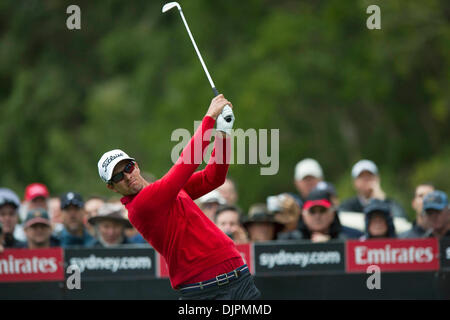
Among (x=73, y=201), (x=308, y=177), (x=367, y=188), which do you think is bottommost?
(x=73, y=201)

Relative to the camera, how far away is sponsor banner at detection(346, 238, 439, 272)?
9062 mm

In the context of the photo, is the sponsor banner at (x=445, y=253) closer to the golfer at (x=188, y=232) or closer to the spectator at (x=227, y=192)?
the golfer at (x=188, y=232)

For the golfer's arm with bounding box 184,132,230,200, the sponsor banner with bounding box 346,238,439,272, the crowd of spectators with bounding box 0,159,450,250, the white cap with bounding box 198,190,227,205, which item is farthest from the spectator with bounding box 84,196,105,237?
the golfer's arm with bounding box 184,132,230,200

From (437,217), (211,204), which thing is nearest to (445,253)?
(437,217)

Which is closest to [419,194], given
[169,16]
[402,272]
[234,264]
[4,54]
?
[402,272]

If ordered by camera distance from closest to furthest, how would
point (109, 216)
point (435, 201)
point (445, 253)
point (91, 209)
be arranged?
point (445, 253)
point (435, 201)
point (109, 216)
point (91, 209)

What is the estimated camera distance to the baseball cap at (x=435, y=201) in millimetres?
9414

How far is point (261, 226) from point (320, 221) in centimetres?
75

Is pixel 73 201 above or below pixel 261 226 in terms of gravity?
above

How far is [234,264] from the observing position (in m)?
6.96

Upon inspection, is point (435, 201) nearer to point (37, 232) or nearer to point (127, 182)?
point (127, 182)

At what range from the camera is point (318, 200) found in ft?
32.6

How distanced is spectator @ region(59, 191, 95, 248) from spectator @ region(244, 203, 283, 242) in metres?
1.79

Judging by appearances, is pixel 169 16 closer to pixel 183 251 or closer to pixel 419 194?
pixel 419 194
